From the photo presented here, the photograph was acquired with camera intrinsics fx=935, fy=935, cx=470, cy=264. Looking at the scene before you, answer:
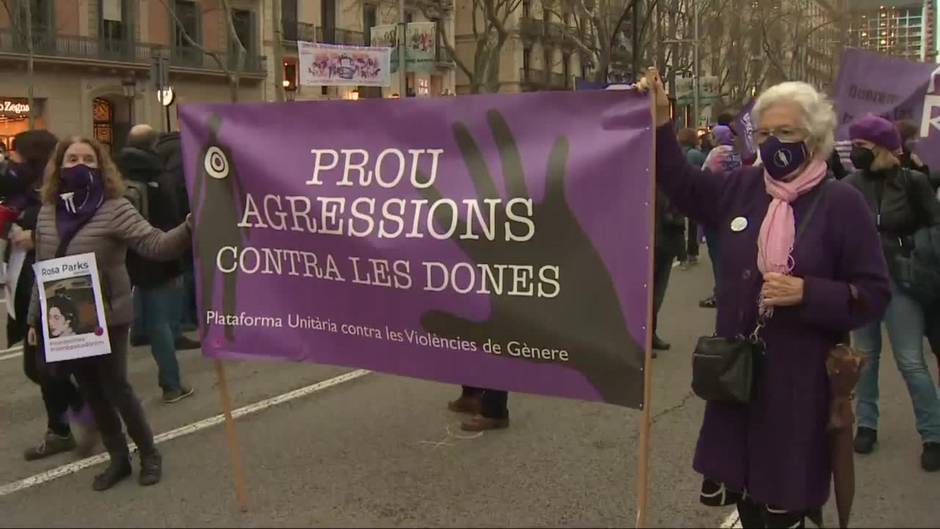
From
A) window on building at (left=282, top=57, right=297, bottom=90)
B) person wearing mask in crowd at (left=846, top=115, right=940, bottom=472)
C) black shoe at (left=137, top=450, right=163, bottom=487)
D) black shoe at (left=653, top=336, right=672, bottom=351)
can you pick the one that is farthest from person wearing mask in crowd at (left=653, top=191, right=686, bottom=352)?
window on building at (left=282, top=57, right=297, bottom=90)

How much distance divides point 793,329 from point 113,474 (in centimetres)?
336

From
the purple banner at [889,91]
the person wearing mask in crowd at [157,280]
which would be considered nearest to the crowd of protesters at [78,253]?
the person wearing mask in crowd at [157,280]

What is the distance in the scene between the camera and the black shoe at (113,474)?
458 centimetres

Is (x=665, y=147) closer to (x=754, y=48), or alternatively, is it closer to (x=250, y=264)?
(x=250, y=264)

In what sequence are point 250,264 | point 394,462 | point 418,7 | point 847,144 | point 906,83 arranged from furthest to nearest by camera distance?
1. point 418,7
2. point 906,83
3. point 847,144
4. point 394,462
5. point 250,264

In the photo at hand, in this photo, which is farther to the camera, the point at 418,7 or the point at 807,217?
the point at 418,7

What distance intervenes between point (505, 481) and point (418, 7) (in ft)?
147

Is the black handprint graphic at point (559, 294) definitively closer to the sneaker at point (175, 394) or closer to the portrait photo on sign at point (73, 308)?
the portrait photo on sign at point (73, 308)

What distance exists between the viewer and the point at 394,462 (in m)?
4.89

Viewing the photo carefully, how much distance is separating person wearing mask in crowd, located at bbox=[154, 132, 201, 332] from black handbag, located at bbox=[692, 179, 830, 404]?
185 inches

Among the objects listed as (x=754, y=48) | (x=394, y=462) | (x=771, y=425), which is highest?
(x=754, y=48)

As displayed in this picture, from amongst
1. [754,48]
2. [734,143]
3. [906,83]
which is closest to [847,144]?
[906,83]

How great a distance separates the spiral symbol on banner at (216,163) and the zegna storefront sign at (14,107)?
31.9 metres

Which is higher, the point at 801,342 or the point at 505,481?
the point at 801,342
